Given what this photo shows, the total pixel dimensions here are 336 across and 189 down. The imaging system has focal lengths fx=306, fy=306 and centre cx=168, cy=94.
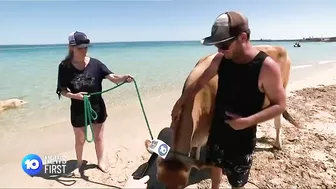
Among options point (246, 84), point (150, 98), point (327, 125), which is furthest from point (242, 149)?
point (150, 98)

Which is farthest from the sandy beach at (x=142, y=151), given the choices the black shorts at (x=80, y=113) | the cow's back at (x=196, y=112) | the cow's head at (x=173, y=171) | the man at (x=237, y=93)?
the cow's head at (x=173, y=171)

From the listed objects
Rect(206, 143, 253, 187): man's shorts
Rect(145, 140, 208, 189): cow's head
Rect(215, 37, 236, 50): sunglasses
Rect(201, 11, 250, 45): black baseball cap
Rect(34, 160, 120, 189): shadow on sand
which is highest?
Rect(201, 11, 250, 45): black baseball cap

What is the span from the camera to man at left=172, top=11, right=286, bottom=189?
2.25m

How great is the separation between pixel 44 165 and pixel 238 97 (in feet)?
11.8

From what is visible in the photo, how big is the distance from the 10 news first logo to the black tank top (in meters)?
2.94

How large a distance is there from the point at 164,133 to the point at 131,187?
641 mm

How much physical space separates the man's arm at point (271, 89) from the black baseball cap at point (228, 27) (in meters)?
0.32

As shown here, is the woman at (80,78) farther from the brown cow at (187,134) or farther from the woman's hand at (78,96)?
the brown cow at (187,134)

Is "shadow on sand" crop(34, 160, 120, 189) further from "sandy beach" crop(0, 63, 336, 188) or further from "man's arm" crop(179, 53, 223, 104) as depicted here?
"man's arm" crop(179, 53, 223, 104)

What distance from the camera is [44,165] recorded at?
190 inches

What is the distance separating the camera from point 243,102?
250 cm

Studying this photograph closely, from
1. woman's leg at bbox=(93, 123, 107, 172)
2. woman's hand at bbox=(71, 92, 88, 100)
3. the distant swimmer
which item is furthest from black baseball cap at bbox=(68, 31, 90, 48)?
the distant swimmer

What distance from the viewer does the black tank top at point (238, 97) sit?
92.6 inches

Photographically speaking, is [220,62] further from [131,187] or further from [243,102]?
[131,187]
